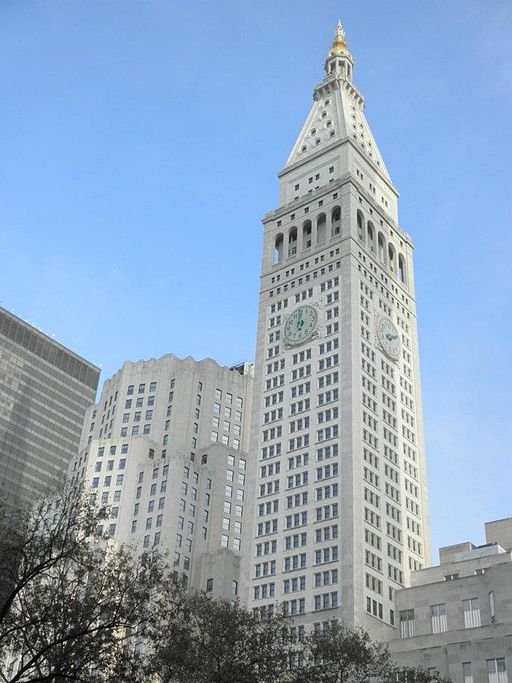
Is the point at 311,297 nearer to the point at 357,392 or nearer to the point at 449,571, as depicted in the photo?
the point at 357,392

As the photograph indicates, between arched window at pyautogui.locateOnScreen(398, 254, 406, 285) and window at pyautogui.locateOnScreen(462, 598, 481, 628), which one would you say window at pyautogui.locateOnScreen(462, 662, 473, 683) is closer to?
window at pyautogui.locateOnScreen(462, 598, 481, 628)

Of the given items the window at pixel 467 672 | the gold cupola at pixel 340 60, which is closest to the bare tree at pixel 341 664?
the window at pixel 467 672

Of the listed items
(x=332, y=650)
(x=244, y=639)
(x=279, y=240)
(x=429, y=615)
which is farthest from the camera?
(x=279, y=240)

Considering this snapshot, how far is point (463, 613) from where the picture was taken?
98062 millimetres

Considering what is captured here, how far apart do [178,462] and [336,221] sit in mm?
46638

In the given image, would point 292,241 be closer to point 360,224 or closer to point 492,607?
point 360,224

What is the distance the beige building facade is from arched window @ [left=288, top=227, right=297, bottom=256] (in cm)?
5513

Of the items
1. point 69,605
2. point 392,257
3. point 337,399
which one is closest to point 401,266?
point 392,257

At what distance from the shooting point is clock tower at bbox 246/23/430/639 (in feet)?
346

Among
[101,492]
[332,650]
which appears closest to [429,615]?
[332,650]

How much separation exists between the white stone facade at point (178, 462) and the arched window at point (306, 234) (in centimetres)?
3205

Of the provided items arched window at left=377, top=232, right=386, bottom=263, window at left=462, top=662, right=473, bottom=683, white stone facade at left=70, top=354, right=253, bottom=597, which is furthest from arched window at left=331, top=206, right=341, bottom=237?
window at left=462, top=662, right=473, bottom=683

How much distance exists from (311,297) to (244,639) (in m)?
78.7

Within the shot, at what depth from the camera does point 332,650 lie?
66.1m
